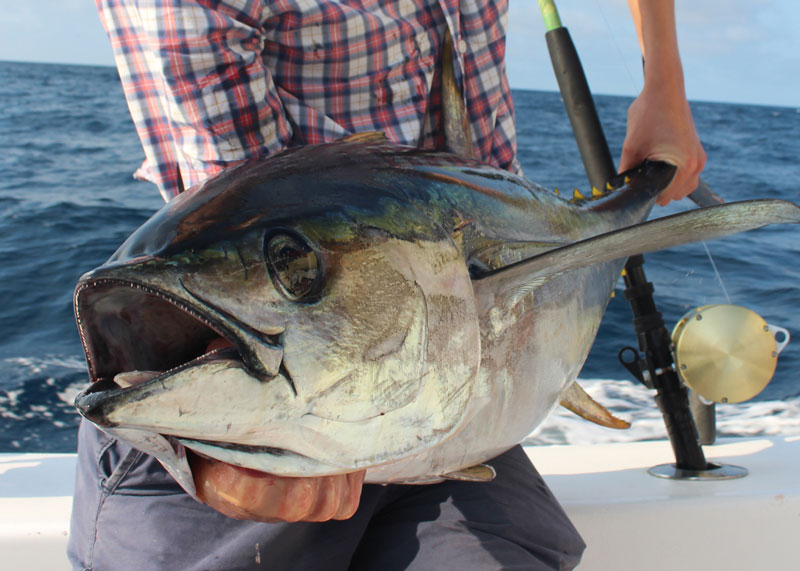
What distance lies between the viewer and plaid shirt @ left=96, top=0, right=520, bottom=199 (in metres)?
1.26

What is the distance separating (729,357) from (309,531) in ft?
4.49

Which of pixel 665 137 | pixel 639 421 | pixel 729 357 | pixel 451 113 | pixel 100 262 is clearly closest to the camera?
pixel 451 113

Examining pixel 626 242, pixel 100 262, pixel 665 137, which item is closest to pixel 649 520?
pixel 665 137

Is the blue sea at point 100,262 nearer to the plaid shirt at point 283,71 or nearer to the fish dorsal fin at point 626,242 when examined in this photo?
the plaid shirt at point 283,71

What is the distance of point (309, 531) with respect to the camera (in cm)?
126

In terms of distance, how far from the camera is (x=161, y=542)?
1238mm

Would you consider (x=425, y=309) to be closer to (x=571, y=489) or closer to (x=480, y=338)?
(x=480, y=338)

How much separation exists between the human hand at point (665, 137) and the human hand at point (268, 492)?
3.64 ft

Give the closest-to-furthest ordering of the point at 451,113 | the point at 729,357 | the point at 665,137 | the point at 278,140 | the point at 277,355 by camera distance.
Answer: the point at 277,355 < the point at 451,113 < the point at 278,140 < the point at 665,137 < the point at 729,357

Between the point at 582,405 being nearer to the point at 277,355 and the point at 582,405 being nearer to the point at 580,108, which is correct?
the point at 277,355

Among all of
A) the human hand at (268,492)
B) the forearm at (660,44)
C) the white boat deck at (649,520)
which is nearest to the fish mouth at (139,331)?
the human hand at (268,492)

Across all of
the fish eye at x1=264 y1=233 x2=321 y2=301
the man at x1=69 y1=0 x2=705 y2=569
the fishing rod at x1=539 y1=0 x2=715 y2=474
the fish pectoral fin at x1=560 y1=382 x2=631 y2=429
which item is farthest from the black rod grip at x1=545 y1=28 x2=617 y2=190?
the fish eye at x1=264 y1=233 x2=321 y2=301

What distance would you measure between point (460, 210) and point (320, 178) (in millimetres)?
208

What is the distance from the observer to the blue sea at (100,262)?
3.46 m
